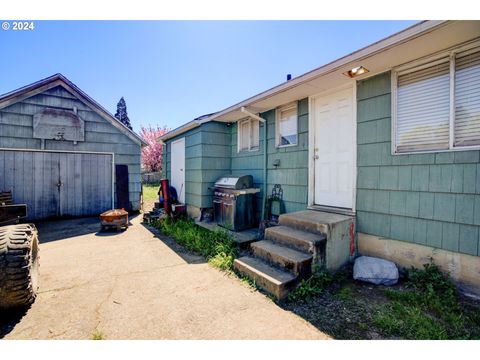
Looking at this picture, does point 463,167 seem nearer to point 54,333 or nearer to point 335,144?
point 335,144

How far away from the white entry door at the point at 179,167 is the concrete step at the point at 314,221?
421 centimetres

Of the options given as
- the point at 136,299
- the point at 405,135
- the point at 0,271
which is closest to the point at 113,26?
the point at 0,271

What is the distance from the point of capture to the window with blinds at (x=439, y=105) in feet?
8.23

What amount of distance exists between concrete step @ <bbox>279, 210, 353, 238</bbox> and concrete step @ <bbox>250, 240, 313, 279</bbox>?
411 millimetres

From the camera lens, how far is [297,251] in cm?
306

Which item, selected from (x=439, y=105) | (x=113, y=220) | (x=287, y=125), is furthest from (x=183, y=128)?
(x=439, y=105)

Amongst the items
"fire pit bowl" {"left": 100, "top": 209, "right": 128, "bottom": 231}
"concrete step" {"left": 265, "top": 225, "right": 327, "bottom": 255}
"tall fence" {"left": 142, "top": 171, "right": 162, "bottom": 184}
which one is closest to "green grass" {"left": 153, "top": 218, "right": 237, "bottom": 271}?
"concrete step" {"left": 265, "top": 225, "right": 327, "bottom": 255}

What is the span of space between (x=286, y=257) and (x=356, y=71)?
107 inches

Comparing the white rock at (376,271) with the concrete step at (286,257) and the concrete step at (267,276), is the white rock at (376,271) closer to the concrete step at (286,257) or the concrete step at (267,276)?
the concrete step at (286,257)

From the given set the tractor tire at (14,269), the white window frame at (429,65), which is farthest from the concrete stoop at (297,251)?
the tractor tire at (14,269)

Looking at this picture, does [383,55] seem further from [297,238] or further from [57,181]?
[57,181]

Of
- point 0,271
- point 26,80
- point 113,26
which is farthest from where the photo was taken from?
point 26,80

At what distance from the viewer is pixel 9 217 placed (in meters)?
2.62

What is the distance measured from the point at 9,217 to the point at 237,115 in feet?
14.3
